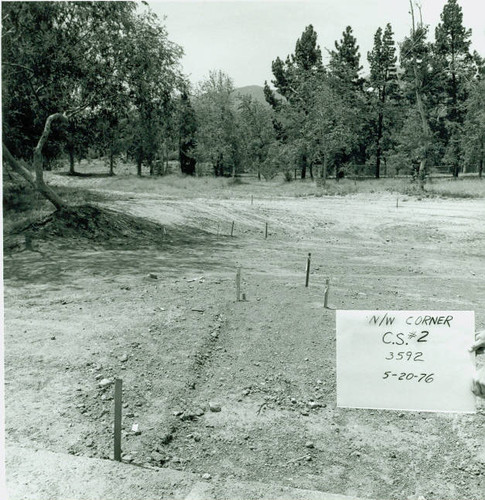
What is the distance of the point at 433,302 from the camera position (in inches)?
238

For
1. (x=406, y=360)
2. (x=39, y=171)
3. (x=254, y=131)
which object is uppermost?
(x=254, y=131)

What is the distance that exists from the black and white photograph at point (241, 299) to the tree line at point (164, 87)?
0.14 ft

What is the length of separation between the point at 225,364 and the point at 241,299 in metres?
1.60

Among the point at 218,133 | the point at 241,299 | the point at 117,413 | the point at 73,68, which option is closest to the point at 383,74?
the point at 241,299

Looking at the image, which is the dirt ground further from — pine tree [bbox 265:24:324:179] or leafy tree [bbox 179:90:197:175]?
leafy tree [bbox 179:90:197:175]

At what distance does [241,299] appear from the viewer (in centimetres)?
592

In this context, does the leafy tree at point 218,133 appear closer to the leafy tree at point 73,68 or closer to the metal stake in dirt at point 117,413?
the leafy tree at point 73,68

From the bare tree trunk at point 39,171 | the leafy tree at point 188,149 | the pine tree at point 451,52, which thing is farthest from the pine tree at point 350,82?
the leafy tree at point 188,149

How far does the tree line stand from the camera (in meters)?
4.86

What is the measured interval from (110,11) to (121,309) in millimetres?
4470

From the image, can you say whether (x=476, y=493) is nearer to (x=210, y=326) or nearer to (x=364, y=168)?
(x=210, y=326)

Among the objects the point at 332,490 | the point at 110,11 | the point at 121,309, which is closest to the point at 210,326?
the point at 121,309

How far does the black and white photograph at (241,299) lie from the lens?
250 centimetres

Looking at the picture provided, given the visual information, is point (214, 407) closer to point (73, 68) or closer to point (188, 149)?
point (73, 68)
